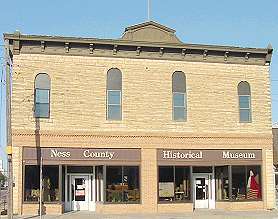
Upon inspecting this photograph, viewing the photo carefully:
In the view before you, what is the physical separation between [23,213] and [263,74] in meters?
17.9

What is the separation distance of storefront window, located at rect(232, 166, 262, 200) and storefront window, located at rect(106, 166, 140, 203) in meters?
6.51

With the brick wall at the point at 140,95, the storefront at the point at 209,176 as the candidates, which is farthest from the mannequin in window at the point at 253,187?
the brick wall at the point at 140,95

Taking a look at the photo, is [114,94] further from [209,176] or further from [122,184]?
[209,176]

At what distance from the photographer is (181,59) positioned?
33094 mm

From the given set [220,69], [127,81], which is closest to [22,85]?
[127,81]

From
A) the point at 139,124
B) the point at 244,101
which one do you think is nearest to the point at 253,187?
the point at 244,101

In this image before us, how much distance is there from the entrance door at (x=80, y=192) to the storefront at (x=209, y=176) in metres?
4.56

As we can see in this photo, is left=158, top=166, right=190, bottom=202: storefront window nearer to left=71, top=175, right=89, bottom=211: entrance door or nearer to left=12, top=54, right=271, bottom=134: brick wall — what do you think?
left=12, top=54, right=271, bottom=134: brick wall

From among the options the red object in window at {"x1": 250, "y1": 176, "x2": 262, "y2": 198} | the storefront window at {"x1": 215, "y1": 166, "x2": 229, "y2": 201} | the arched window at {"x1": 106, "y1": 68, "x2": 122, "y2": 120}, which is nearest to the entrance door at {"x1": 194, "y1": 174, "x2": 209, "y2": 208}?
the storefront window at {"x1": 215, "y1": 166, "x2": 229, "y2": 201}

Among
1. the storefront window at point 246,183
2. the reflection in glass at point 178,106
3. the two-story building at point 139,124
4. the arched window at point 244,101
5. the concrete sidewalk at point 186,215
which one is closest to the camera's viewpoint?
the concrete sidewalk at point 186,215

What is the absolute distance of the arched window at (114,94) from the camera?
104 feet

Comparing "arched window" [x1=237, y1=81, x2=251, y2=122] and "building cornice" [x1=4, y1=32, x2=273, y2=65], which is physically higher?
"building cornice" [x1=4, y1=32, x2=273, y2=65]

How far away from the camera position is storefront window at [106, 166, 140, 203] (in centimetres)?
3122

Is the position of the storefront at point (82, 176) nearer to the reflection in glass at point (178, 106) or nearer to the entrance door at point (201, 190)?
the reflection in glass at point (178, 106)
